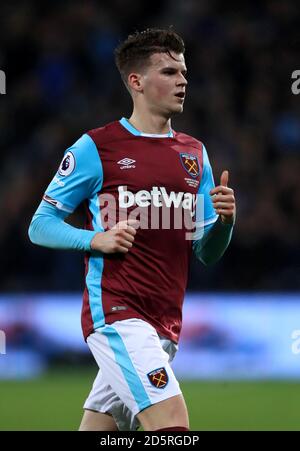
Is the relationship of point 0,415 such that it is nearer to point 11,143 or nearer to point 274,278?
point 274,278

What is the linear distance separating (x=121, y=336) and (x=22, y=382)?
799cm

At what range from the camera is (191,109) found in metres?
15.4

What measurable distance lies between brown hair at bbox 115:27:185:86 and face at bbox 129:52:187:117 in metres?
0.04

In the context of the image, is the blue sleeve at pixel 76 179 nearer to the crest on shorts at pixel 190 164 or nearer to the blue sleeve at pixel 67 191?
the blue sleeve at pixel 67 191

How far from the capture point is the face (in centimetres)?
543

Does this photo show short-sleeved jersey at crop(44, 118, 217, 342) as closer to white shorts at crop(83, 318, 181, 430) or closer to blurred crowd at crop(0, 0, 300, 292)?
white shorts at crop(83, 318, 181, 430)

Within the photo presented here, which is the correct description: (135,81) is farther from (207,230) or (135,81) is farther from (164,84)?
(207,230)

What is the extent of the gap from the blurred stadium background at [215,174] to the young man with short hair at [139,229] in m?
4.36

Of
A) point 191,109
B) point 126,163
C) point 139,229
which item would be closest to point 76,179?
point 126,163

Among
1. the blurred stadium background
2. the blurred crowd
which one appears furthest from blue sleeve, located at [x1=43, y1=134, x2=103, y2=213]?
the blurred crowd

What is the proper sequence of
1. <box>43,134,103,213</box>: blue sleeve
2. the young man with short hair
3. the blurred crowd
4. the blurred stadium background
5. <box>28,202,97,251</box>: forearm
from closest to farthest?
1. the young man with short hair
2. <box>28,202,97,251</box>: forearm
3. <box>43,134,103,213</box>: blue sleeve
4. the blurred stadium background
5. the blurred crowd

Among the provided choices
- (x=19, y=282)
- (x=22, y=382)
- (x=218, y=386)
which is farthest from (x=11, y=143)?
(x=218, y=386)

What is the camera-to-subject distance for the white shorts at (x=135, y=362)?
485cm

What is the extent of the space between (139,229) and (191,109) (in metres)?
10.3
